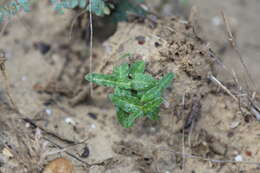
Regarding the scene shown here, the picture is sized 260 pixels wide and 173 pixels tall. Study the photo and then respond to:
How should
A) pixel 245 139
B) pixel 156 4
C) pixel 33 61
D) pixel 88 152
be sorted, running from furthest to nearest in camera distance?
pixel 156 4
pixel 33 61
pixel 245 139
pixel 88 152

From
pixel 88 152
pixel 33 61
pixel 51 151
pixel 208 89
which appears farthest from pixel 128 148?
pixel 33 61

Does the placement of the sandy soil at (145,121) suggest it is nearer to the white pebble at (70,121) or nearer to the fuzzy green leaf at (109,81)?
the white pebble at (70,121)

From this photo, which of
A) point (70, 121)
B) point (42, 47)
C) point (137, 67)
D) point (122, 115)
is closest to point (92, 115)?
point (70, 121)

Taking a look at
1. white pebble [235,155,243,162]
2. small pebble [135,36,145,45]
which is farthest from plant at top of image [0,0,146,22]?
white pebble [235,155,243,162]

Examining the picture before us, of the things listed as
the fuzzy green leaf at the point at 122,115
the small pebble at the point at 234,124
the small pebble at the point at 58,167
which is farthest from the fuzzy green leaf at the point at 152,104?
the small pebble at the point at 234,124

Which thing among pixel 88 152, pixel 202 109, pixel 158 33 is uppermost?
pixel 158 33

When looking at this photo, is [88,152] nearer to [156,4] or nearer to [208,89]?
[208,89]

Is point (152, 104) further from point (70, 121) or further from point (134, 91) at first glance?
point (70, 121)
